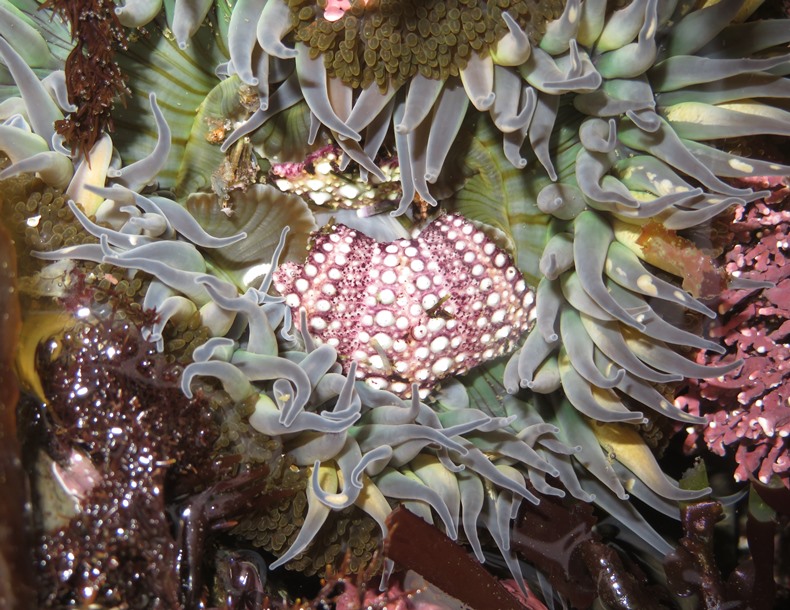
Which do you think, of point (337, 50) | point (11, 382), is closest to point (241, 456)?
point (11, 382)

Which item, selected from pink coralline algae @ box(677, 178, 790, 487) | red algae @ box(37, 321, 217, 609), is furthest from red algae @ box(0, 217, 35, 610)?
pink coralline algae @ box(677, 178, 790, 487)

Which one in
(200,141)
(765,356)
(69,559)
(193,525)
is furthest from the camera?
(765,356)

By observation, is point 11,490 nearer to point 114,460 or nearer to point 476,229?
point 114,460

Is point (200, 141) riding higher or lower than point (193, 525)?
higher

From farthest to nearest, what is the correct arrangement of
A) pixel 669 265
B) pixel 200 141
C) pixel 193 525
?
pixel 200 141, pixel 669 265, pixel 193 525

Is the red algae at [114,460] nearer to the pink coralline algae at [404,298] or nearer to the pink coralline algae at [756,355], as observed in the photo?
the pink coralline algae at [404,298]

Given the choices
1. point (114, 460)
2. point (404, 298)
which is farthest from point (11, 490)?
point (404, 298)

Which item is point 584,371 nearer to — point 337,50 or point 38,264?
point 337,50
